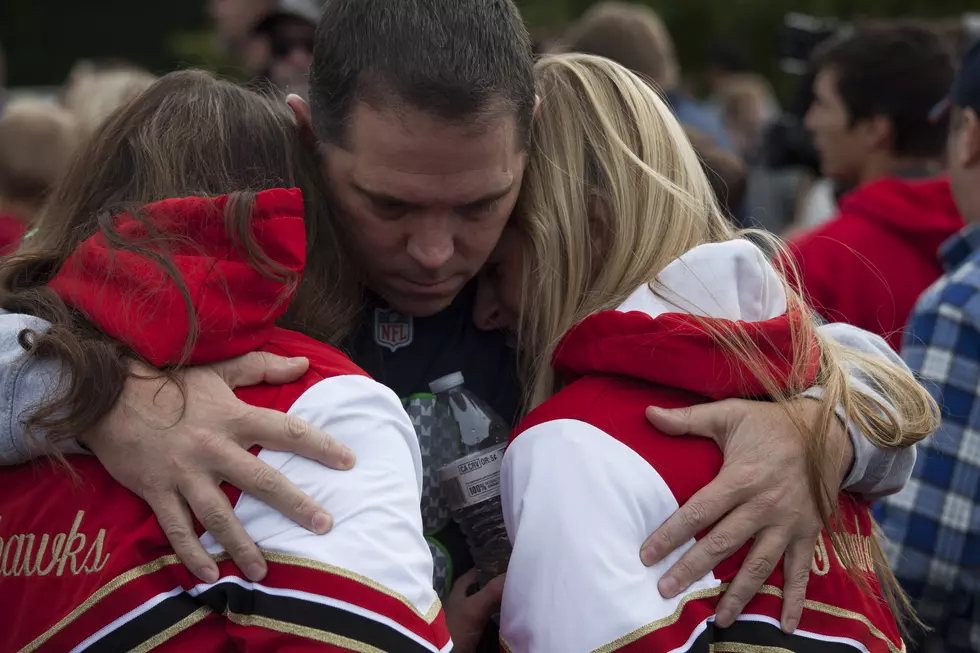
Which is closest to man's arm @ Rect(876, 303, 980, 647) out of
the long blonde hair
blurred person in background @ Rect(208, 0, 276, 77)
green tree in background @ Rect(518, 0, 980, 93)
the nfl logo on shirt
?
the long blonde hair

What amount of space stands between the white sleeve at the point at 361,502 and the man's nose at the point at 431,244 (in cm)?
36

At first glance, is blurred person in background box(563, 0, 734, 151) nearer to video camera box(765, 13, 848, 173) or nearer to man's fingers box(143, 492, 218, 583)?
video camera box(765, 13, 848, 173)

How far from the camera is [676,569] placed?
147cm

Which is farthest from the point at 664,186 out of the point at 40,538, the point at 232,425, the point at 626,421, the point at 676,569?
the point at 40,538

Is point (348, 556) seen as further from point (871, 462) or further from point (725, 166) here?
point (725, 166)

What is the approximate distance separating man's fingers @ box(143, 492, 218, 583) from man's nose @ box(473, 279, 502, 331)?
76cm

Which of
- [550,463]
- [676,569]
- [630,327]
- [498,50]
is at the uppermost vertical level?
[498,50]

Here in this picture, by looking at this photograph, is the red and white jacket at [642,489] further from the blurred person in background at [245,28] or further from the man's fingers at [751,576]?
the blurred person in background at [245,28]

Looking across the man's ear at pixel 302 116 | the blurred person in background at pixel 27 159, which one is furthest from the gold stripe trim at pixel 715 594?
the blurred person in background at pixel 27 159

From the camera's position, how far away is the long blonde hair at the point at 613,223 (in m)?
1.76

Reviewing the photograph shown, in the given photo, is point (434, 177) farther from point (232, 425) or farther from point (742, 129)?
point (742, 129)

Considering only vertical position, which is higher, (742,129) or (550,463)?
(550,463)

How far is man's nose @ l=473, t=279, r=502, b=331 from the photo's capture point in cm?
198

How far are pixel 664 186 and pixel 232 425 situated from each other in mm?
848
